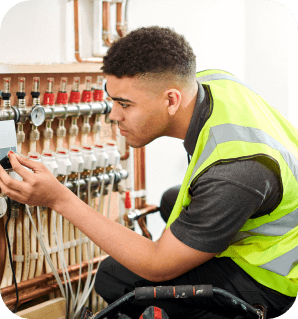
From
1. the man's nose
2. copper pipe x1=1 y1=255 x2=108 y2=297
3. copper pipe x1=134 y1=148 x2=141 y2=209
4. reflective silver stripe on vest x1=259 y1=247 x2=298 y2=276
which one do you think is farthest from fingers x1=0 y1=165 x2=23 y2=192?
copper pipe x1=134 y1=148 x2=141 y2=209

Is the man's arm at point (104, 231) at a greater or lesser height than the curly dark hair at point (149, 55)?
lesser

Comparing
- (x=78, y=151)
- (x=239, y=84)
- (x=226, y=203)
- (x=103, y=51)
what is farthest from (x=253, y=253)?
(x=103, y=51)

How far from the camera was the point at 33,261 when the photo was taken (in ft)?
4.61

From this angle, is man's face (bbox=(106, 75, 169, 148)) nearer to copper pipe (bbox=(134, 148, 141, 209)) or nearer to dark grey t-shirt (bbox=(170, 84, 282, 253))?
dark grey t-shirt (bbox=(170, 84, 282, 253))

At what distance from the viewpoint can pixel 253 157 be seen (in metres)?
0.86

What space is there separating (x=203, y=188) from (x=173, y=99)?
0.26 meters

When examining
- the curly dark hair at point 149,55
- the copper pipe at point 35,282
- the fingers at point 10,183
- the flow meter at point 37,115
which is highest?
the curly dark hair at point 149,55

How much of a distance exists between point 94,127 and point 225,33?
1.24 meters

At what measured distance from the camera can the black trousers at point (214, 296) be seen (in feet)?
3.32

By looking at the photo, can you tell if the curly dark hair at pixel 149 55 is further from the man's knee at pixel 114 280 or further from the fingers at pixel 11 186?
the man's knee at pixel 114 280

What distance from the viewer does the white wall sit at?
1.96 m

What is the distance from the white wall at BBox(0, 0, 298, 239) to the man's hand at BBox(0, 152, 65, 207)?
782mm

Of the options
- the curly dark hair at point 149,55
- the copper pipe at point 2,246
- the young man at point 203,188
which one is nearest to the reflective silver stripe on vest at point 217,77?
the young man at point 203,188

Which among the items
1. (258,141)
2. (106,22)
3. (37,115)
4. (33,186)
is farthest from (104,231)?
(106,22)
